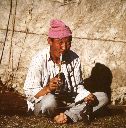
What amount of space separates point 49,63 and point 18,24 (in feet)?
6.04

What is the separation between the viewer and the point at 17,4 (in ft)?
23.8

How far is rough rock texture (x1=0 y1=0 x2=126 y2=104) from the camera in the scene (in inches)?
286

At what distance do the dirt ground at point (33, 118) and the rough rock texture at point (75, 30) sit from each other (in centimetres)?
76

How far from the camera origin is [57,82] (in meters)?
5.41

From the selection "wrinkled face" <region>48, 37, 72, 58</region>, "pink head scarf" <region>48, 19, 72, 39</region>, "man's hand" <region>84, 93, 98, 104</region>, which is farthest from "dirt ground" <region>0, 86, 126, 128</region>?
"pink head scarf" <region>48, 19, 72, 39</region>

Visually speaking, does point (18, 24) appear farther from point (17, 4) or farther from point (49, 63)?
point (49, 63)

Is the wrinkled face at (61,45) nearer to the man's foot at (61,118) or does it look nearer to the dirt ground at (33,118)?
the man's foot at (61,118)

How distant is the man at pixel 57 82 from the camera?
18.3ft

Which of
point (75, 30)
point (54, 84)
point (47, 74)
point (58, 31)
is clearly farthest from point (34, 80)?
point (75, 30)

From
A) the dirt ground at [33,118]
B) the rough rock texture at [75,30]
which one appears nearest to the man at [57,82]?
the dirt ground at [33,118]

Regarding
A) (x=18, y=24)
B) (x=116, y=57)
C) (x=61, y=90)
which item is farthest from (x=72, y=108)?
(x=18, y=24)

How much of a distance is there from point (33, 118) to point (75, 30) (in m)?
2.36

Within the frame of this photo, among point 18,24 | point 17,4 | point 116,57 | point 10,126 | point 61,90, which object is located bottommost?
point 10,126

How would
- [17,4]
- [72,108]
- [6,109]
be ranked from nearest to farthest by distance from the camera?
[72,108]
[6,109]
[17,4]
